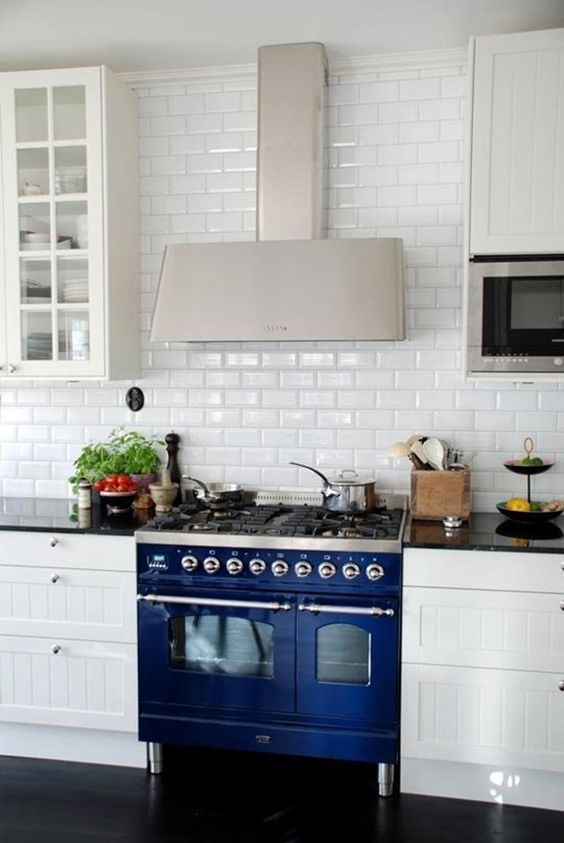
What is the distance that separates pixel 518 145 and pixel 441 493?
1365 mm

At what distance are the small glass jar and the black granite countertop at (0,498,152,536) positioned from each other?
3cm

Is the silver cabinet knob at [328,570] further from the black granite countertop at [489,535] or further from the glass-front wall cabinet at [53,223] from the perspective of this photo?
the glass-front wall cabinet at [53,223]

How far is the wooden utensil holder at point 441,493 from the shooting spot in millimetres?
3117

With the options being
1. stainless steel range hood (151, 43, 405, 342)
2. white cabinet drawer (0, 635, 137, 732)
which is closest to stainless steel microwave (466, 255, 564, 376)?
stainless steel range hood (151, 43, 405, 342)

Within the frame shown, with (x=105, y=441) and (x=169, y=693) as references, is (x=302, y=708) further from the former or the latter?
(x=105, y=441)

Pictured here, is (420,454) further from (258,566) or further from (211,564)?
(211,564)

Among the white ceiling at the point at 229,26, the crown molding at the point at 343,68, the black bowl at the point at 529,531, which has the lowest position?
the black bowl at the point at 529,531

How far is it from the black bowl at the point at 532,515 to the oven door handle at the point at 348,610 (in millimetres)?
676

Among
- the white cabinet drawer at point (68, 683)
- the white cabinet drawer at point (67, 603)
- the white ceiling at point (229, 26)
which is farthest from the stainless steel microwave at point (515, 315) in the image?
the white cabinet drawer at point (68, 683)

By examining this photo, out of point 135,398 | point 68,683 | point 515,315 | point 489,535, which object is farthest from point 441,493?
point 68,683

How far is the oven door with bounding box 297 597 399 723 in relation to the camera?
2762 millimetres

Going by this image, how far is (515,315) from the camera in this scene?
9.64 ft

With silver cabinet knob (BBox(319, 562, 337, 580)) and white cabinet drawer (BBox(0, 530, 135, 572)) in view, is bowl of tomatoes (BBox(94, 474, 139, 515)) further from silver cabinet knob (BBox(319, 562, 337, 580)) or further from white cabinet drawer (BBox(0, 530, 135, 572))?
silver cabinet knob (BBox(319, 562, 337, 580))

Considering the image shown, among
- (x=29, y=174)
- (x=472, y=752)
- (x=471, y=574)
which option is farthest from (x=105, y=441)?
(x=472, y=752)
